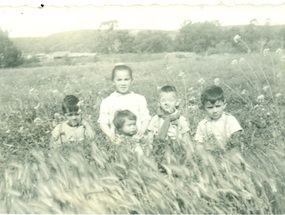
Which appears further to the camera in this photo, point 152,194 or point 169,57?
point 169,57

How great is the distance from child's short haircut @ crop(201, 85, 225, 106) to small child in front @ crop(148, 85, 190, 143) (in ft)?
0.44

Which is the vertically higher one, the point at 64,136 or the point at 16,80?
the point at 16,80

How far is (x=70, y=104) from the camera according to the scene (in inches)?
105

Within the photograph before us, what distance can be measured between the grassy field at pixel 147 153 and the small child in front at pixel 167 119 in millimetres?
37

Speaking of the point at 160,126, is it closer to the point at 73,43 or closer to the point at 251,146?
the point at 251,146

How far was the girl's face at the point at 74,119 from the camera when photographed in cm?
265

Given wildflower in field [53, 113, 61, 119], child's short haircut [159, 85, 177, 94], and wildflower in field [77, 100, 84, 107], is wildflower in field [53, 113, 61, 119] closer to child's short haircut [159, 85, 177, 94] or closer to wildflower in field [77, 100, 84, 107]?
wildflower in field [77, 100, 84, 107]

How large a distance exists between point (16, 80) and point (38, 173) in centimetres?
56

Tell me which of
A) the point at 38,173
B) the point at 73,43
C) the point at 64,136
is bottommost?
the point at 38,173

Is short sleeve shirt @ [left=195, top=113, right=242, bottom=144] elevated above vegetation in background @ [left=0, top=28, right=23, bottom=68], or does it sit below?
below

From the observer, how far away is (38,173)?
2.52 metres

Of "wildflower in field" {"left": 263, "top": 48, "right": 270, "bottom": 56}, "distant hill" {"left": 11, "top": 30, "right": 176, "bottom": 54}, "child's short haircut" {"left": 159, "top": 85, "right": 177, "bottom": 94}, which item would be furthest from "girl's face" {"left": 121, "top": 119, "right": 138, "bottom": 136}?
"wildflower in field" {"left": 263, "top": 48, "right": 270, "bottom": 56}

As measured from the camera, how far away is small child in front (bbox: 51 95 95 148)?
104 inches

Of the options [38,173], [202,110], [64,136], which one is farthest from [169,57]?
[38,173]
